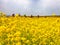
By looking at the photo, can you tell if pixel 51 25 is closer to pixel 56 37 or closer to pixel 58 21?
pixel 58 21

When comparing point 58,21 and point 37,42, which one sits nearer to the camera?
point 37,42

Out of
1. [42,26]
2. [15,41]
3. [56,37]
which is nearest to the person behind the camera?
[15,41]

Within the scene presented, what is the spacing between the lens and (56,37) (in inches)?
685

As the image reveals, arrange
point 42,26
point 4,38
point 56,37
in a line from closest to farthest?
point 4,38
point 56,37
point 42,26

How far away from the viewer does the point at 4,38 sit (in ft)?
52.7

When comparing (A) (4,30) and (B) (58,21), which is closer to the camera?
(A) (4,30)

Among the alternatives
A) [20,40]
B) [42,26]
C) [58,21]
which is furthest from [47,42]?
[58,21]

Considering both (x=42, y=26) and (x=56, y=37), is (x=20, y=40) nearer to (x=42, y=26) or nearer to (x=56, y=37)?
(x=56, y=37)

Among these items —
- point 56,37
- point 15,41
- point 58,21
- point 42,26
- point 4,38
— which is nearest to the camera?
point 15,41

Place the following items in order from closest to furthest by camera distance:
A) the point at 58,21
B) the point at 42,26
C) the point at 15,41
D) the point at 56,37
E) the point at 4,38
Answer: the point at 15,41 → the point at 4,38 → the point at 56,37 → the point at 42,26 → the point at 58,21

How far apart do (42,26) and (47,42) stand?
12.4 ft

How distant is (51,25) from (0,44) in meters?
6.42

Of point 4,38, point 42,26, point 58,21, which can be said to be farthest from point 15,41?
point 58,21

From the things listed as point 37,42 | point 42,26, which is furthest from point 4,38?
point 42,26
